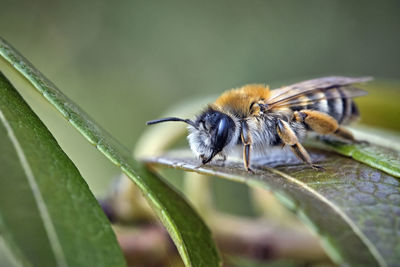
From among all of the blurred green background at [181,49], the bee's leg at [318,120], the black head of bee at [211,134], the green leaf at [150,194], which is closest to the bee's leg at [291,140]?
the bee's leg at [318,120]

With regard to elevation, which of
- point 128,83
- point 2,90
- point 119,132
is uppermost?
point 2,90

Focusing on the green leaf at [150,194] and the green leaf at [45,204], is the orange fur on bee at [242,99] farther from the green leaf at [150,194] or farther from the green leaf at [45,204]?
the green leaf at [45,204]

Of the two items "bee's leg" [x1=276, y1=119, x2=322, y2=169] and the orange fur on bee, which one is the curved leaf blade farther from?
the orange fur on bee

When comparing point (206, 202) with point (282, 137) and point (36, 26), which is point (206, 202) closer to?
point (282, 137)

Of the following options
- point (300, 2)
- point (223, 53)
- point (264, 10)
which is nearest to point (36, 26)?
point (223, 53)

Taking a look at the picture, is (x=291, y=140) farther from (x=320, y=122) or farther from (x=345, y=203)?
(x=345, y=203)

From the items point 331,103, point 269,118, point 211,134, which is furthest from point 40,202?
point 331,103

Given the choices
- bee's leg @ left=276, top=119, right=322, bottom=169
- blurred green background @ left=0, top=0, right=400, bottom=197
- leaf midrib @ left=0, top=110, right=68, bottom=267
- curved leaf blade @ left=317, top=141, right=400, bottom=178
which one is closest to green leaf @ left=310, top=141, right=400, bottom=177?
curved leaf blade @ left=317, top=141, right=400, bottom=178
